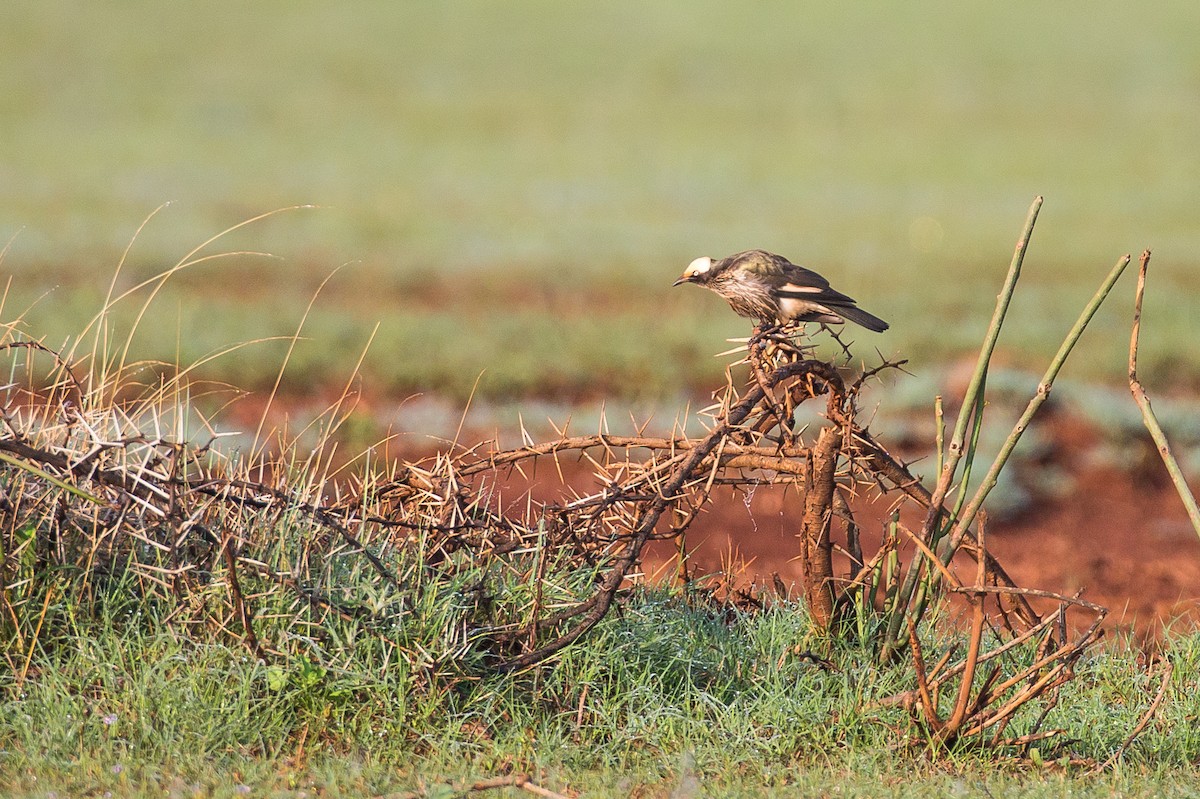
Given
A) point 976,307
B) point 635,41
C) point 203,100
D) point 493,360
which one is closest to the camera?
point 493,360

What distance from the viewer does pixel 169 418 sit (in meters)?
8.86

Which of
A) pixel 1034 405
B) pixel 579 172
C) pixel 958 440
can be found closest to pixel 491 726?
pixel 958 440

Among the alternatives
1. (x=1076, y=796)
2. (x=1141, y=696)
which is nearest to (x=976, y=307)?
(x=1141, y=696)

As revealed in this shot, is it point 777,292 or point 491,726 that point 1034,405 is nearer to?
point 777,292

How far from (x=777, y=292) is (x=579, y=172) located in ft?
75.6

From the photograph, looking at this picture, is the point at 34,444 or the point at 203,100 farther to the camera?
the point at 203,100

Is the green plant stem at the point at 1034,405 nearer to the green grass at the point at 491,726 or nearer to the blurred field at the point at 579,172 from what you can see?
the green grass at the point at 491,726

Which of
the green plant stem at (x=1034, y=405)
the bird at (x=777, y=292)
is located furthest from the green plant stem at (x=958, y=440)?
the bird at (x=777, y=292)

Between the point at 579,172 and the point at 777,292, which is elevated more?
the point at 579,172

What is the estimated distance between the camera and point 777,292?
4.80m

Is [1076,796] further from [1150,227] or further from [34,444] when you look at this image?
[1150,227]

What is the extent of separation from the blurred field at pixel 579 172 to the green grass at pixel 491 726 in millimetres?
3592

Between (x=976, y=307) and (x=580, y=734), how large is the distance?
37.3ft

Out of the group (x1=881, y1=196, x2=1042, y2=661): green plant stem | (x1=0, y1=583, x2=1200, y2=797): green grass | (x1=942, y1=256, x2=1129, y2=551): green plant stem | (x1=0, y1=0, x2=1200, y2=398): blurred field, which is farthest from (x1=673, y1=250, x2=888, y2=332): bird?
(x1=0, y1=0, x2=1200, y2=398): blurred field
